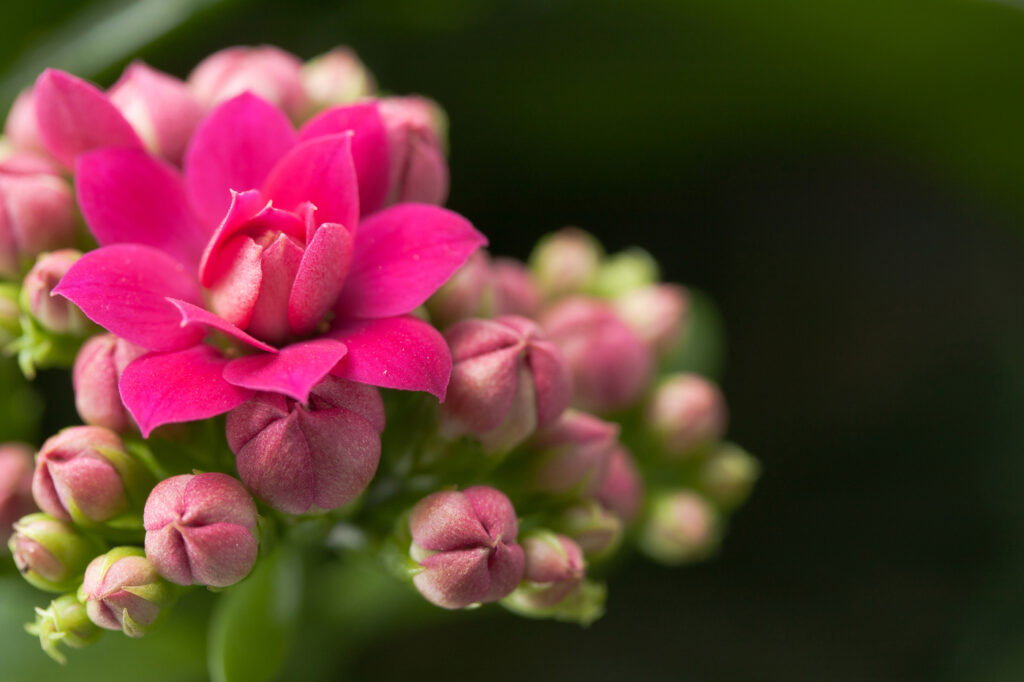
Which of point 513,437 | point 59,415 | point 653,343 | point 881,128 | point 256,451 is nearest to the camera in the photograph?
point 256,451

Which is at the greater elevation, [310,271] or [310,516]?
[310,271]

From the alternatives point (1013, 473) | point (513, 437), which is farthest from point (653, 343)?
point (1013, 473)

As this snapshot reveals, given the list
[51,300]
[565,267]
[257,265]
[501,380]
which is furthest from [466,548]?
[565,267]

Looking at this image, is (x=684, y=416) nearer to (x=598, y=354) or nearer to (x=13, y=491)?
(x=598, y=354)

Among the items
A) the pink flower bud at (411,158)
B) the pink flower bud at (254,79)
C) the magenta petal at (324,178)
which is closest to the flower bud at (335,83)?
the pink flower bud at (254,79)

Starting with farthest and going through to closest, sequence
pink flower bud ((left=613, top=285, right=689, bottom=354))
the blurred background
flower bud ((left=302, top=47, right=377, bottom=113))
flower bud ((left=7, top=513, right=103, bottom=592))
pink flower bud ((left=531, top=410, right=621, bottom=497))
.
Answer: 1. the blurred background
2. pink flower bud ((left=613, top=285, right=689, bottom=354))
3. flower bud ((left=302, top=47, right=377, bottom=113))
4. pink flower bud ((left=531, top=410, right=621, bottom=497))
5. flower bud ((left=7, top=513, right=103, bottom=592))

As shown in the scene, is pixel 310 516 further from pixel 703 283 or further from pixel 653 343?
pixel 703 283

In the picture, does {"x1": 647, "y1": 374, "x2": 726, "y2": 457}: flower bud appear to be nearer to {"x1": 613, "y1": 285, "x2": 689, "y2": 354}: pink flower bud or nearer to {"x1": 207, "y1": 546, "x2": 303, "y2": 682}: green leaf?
{"x1": 613, "y1": 285, "x2": 689, "y2": 354}: pink flower bud

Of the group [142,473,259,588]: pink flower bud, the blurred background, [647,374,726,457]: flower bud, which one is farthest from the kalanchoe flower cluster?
the blurred background
